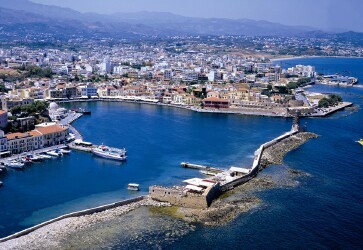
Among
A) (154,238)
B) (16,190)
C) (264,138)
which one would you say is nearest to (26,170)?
(16,190)

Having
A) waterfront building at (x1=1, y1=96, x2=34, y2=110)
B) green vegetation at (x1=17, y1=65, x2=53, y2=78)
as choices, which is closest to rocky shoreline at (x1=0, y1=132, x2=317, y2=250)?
waterfront building at (x1=1, y1=96, x2=34, y2=110)

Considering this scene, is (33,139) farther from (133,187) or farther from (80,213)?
(80,213)

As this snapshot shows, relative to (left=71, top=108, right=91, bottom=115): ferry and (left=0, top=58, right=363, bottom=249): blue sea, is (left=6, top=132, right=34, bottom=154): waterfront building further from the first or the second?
(left=71, top=108, right=91, bottom=115): ferry

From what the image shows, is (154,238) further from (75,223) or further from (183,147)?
(183,147)

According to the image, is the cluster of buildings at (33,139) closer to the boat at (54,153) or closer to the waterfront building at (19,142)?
the waterfront building at (19,142)

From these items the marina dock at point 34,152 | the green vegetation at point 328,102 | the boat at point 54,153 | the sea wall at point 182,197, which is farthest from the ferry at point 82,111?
the green vegetation at point 328,102
